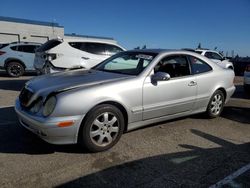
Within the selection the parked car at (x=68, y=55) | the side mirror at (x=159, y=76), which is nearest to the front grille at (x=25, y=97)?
the side mirror at (x=159, y=76)

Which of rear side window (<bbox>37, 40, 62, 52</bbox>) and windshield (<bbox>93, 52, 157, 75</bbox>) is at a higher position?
rear side window (<bbox>37, 40, 62, 52</bbox>)

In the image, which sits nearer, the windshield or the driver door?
the driver door

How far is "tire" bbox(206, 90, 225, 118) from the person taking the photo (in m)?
5.55

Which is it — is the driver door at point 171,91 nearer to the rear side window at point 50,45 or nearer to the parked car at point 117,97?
the parked car at point 117,97

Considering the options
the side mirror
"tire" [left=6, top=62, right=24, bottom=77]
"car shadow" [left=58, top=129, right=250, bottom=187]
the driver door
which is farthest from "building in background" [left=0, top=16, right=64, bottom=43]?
"car shadow" [left=58, top=129, right=250, bottom=187]

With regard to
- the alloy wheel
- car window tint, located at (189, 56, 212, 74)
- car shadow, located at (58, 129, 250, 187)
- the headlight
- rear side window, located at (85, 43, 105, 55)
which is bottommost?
car shadow, located at (58, 129, 250, 187)

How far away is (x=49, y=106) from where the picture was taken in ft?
11.5

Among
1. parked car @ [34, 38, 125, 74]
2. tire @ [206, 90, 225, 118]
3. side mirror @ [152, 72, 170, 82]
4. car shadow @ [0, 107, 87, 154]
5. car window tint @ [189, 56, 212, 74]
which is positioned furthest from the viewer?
parked car @ [34, 38, 125, 74]

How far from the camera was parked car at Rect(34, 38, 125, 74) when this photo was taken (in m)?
7.91

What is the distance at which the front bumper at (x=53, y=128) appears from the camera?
3.43 m

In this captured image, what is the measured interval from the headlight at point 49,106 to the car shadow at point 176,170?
3.14 feet

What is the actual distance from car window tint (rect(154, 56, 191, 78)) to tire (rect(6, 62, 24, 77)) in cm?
939

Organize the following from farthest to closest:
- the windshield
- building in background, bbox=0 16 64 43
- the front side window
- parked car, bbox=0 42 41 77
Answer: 1. building in background, bbox=0 16 64 43
2. parked car, bbox=0 42 41 77
3. the front side window
4. the windshield

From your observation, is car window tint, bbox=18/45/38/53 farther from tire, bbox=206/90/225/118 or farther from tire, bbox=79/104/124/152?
tire, bbox=79/104/124/152
